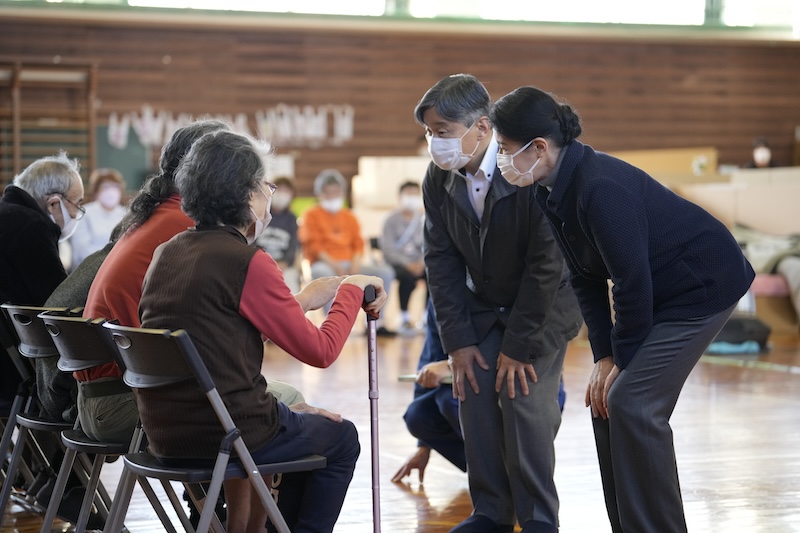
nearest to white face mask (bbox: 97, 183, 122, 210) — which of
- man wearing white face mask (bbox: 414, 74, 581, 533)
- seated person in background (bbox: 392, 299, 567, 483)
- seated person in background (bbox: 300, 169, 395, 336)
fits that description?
seated person in background (bbox: 300, 169, 395, 336)

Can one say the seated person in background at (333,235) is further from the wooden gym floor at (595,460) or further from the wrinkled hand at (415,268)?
the wooden gym floor at (595,460)

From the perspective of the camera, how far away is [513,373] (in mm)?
3176

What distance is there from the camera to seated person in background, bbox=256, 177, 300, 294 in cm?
925

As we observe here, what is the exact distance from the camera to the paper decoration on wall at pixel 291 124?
40.0ft

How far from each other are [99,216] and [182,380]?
20.9 ft

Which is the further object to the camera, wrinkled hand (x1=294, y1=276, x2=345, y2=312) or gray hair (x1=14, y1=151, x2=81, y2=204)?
gray hair (x1=14, y1=151, x2=81, y2=204)

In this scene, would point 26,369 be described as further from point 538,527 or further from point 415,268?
point 415,268

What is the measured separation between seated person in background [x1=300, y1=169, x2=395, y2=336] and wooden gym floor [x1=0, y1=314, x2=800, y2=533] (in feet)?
6.69

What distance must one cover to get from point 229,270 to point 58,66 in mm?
10137

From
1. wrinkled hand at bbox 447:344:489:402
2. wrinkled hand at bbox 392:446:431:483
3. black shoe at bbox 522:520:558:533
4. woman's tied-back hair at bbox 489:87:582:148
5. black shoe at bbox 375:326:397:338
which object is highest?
woman's tied-back hair at bbox 489:87:582:148

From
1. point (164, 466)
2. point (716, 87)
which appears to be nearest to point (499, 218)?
point (164, 466)

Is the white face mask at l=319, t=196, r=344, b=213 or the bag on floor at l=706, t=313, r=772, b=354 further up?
the white face mask at l=319, t=196, r=344, b=213

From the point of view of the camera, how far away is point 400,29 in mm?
12773

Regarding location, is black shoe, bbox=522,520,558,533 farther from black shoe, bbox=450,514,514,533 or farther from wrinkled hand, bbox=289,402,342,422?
wrinkled hand, bbox=289,402,342,422
